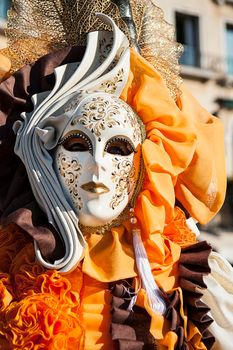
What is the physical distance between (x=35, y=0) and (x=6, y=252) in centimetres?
61

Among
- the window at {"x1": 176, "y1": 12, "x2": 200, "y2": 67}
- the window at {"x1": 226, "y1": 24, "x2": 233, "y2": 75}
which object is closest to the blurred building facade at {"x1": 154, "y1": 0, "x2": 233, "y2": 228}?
the window at {"x1": 176, "y1": 12, "x2": 200, "y2": 67}

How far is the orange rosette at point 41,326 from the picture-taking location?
1.17 metres

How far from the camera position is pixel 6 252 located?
4.37ft

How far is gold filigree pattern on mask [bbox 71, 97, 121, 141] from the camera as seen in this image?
1.25m

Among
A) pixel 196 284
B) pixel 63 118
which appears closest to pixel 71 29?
pixel 63 118

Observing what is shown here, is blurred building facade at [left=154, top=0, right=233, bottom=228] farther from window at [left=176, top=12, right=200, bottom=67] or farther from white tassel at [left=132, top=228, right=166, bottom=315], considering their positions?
white tassel at [left=132, top=228, right=166, bottom=315]

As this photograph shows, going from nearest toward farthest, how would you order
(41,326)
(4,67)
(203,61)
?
(41,326)
(4,67)
(203,61)

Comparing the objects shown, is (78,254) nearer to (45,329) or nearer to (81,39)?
(45,329)

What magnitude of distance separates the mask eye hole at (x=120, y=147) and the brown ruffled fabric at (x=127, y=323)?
0.26 m

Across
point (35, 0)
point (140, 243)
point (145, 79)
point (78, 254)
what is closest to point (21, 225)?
point (78, 254)

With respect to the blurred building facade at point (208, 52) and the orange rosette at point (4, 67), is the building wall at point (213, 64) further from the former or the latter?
the orange rosette at point (4, 67)

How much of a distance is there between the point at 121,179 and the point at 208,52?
8.13 m

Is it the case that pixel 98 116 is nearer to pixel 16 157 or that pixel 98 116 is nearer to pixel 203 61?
pixel 16 157

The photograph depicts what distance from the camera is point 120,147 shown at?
1.29 metres
